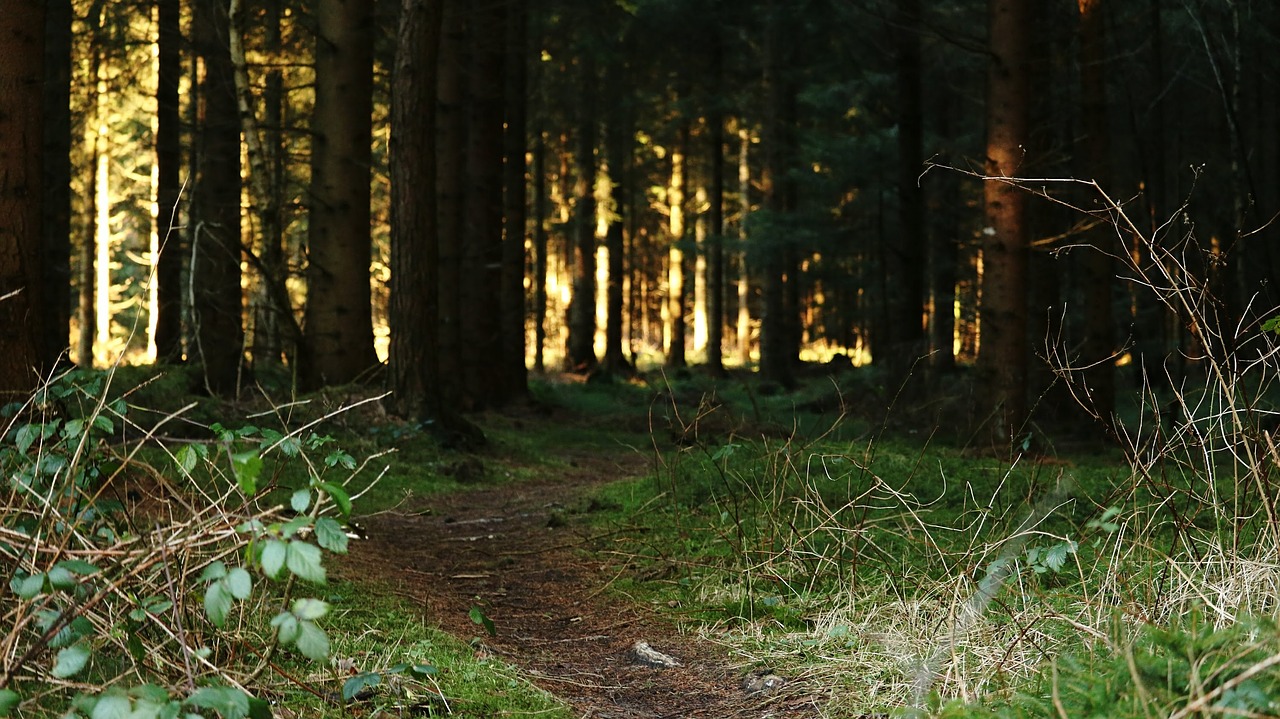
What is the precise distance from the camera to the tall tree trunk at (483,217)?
575 inches

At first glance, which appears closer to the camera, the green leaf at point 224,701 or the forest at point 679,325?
the green leaf at point 224,701

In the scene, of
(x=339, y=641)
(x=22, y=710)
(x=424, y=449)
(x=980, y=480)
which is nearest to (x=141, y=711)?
(x=22, y=710)

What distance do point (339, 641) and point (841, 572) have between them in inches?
93.2

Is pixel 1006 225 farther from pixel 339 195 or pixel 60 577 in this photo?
pixel 60 577

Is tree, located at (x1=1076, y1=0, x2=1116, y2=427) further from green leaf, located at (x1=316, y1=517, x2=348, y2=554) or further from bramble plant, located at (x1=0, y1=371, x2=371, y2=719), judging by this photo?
green leaf, located at (x1=316, y1=517, x2=348, y2=554)

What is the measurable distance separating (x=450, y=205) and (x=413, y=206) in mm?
3932

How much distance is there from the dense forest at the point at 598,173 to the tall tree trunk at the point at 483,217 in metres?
0.05

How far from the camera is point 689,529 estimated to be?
6398 mm

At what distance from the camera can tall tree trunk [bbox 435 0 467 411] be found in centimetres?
1326

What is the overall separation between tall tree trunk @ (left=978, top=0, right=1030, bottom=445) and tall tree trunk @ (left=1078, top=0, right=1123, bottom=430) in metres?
2.37

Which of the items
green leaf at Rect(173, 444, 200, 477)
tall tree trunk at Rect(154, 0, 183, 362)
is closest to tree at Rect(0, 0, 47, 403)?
green leaf at Rect(173, 444, 200, 477)

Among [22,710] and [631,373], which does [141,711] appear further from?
[631,373]

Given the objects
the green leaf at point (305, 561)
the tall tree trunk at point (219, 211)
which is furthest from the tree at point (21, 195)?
the tall tree trunk at point (219, 211)

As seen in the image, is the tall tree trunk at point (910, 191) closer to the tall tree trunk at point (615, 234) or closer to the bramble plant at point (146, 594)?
the tall tree trunk at point (615, 234)
